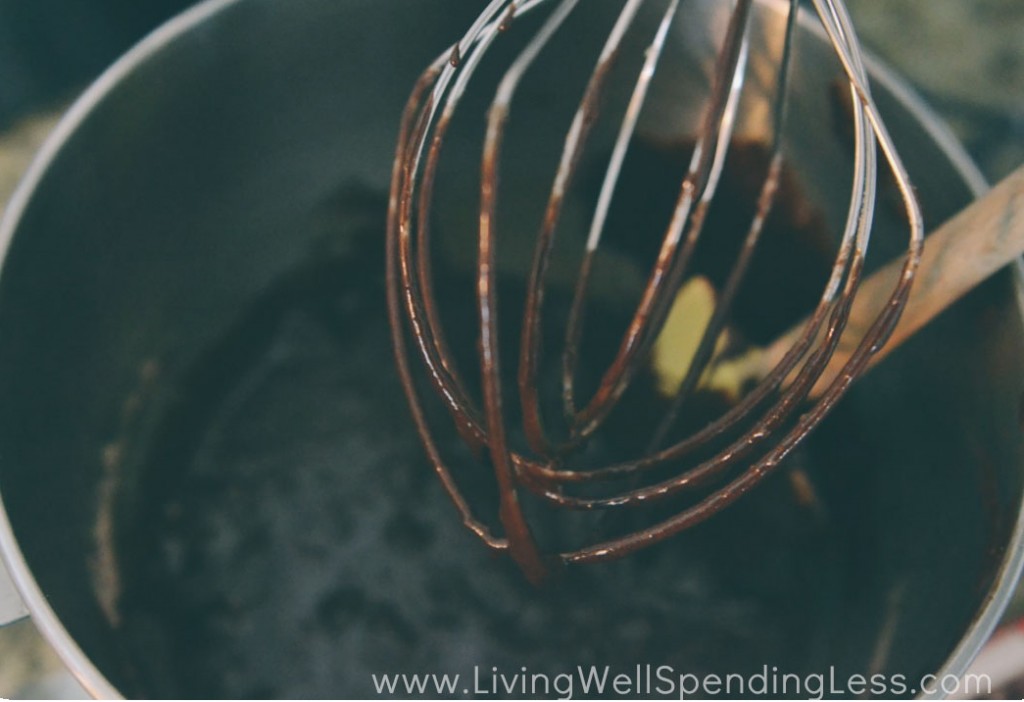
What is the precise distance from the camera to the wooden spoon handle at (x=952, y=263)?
417 millimetres

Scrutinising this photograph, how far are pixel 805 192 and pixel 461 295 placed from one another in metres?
0.23

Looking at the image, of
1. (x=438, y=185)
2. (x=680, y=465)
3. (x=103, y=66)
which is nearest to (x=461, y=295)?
(x=438, y=185)

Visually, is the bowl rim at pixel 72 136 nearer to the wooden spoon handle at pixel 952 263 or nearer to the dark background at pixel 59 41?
the wooden spoon handle at pixel 952 263

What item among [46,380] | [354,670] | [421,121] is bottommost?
[354,670]

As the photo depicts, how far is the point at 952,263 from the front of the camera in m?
0.44

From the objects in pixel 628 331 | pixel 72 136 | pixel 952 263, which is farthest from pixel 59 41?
pixel 952 263

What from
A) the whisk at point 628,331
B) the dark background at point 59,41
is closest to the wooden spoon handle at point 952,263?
the whisk at point 628,331

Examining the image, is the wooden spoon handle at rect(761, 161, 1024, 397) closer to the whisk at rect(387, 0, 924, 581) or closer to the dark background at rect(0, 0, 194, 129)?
the whisk at rect(387, 0, 924, 581)

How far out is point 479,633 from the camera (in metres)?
0.55

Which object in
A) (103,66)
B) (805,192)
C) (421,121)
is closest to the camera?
(421,121)

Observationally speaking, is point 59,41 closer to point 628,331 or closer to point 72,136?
point 72,136

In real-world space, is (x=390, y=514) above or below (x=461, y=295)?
below

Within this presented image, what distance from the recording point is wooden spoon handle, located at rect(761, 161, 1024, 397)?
0.42 metres

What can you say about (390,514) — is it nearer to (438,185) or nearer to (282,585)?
(282,585)
